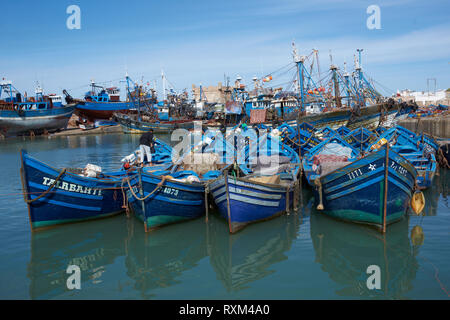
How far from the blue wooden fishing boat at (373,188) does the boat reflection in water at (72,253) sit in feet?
20.1

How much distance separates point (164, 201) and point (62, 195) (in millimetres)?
2989

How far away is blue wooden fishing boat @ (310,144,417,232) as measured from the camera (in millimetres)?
8414

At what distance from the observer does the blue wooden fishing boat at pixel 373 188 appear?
8414 millimetres

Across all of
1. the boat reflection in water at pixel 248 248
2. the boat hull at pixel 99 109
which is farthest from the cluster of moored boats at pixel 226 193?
the boat hull at pixel 99 109

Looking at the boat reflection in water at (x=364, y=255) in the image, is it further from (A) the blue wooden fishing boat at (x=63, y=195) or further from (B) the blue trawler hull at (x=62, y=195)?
(B) the blue trawler hull at (x=62, y=195)

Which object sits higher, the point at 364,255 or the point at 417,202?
the point at 417,202

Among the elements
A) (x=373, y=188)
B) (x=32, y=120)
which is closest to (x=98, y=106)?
(x=32, y=120)

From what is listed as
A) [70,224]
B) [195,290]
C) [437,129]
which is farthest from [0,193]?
[437,129]

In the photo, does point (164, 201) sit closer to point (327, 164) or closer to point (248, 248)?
point (248, 248)

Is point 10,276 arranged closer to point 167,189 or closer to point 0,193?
point 167,189

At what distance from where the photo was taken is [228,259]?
805cm

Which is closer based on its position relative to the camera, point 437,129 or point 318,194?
point 318,194

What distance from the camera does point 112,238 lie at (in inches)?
373
